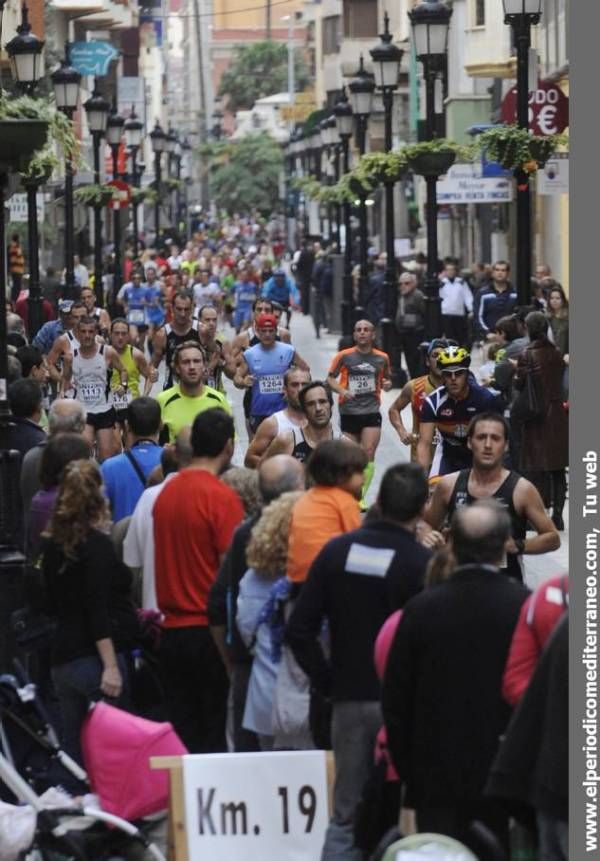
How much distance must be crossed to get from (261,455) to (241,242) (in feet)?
286

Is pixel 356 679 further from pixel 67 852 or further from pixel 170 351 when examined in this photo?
pixel 170 351

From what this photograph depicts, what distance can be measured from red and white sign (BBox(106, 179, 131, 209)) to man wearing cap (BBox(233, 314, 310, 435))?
70.3ft

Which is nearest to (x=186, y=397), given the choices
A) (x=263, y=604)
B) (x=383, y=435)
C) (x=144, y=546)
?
(x=144, y=546)

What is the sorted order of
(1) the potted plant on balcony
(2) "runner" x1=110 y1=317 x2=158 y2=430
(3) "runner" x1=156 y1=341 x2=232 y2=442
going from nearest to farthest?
(3) "runner" x1=156 y1=341 x2=232 y2=442 < (2) "runner" x1=110 y1=317 x2=158 y2=430 < (1) the potted plant on balcony

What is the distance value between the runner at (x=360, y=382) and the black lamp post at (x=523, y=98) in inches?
120

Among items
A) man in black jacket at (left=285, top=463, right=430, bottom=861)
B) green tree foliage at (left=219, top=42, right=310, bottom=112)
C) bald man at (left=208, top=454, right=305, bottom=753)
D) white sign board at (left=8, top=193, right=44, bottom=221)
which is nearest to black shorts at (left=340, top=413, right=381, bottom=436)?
bald man at (left=208, top=454, right=305, bottom=753)

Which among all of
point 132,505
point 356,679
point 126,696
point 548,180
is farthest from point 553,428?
point 356,679

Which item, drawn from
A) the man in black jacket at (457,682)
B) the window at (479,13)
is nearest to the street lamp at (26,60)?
the man in black jacket at (457,682)

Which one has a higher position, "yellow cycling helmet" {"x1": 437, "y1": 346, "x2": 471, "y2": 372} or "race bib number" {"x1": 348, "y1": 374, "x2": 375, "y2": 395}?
"yellow cycling helmet" {"x1": 437, "y1": 346, "x2": 471, "y2": 372}

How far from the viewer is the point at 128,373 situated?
20812 mm

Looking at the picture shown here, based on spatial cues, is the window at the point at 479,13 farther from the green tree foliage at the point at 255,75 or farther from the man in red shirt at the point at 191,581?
the green tree foliage at the point at 255,75

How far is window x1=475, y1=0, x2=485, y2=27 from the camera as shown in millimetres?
52369

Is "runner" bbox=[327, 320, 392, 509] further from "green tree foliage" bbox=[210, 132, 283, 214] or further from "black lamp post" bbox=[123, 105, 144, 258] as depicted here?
"green tree foliage" bbox=[210, 132, 283, 214]
